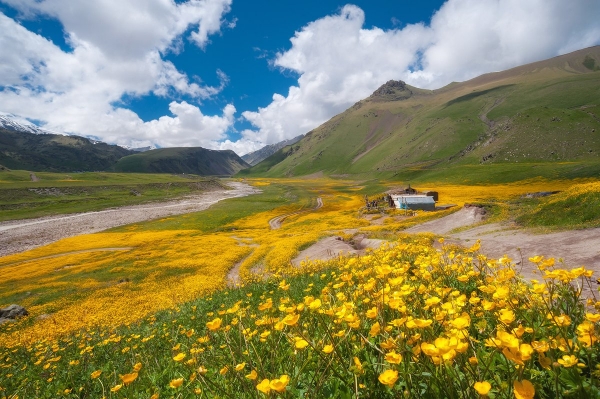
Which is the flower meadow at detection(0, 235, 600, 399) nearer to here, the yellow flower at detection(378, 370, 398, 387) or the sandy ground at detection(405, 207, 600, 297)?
the yellow flower at detection(378, 370, 398, 387)

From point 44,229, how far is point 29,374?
77770mm

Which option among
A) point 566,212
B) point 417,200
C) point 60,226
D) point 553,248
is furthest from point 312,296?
point 60,226

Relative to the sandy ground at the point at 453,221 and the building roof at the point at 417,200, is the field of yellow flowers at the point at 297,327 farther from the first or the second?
the building roof at the point at 417,200

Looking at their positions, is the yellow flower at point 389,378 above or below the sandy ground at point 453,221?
above

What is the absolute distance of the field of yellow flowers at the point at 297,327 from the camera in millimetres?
2492

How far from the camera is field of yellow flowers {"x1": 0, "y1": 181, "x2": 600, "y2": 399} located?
249 centimetres

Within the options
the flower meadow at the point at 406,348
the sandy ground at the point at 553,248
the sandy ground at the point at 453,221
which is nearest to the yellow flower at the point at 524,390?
the flower meadow at the point at 406,348

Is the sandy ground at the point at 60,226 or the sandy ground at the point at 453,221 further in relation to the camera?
the sandy ground at the point at 60,226

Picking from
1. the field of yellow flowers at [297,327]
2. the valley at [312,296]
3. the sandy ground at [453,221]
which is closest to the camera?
the field of yellow flowers at [297,327]

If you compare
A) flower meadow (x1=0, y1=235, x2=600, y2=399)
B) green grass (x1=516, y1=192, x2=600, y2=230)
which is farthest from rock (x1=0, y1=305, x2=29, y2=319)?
green grass (x1=516, y1=192, x2=600, y2=230)

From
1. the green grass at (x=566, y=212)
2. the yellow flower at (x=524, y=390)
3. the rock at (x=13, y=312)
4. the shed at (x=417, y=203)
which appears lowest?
the shed at (x=417, y=203)

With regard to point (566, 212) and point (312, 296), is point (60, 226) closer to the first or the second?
point (312, 296)

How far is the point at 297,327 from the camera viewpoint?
298 centimetres

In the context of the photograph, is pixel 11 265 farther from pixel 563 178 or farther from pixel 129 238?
pixel 563 178
